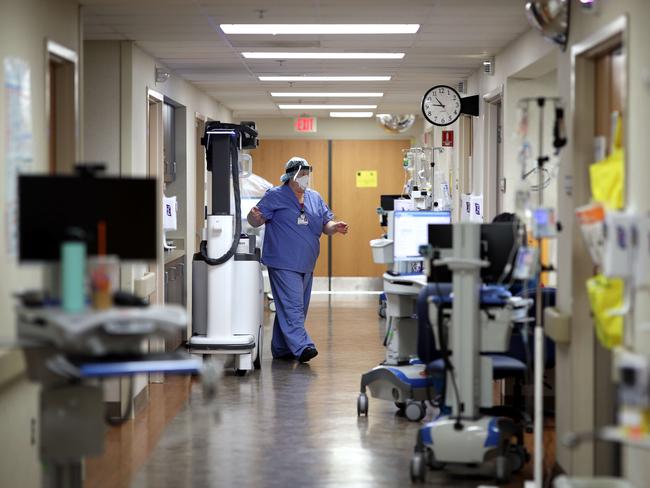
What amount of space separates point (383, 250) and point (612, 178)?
3.00m

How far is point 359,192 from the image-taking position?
54.9ft

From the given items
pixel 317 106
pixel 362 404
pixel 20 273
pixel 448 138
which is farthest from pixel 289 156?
pixel 20 273

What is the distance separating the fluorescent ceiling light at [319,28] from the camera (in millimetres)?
7199

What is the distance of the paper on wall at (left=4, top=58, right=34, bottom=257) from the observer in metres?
4.64

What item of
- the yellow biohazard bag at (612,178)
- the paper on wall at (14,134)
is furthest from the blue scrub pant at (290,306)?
the yellow biohazard bag at (612,178)

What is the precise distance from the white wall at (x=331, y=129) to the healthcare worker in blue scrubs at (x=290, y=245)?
744 cm

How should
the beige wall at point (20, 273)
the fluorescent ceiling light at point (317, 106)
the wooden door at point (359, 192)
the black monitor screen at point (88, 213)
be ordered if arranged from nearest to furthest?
1. the black monitor screen at point (88, 213)
2. the beige wall at point (20, 273)
3. the fluorescent ceiling light at point (317, 106)
4. the wooden door at point (359, 192)

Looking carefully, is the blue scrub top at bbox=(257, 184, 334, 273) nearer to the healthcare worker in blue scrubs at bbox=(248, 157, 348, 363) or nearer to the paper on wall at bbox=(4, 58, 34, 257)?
the healthcare worker in blue scrubs at bbox=(248, 157, 348, 363)

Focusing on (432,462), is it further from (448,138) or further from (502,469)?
(448,138)

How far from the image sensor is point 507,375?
5840mm

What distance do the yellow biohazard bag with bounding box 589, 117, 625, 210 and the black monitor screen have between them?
187 cm

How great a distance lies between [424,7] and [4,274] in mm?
3089

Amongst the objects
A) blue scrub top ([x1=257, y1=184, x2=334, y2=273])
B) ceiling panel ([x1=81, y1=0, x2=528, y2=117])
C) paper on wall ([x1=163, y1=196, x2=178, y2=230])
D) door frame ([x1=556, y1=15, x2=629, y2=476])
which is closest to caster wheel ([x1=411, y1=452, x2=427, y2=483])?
door frame ([x1=556, y1=15, x2=629, y2=476])

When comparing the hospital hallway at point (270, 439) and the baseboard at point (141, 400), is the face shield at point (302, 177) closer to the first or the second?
the hospital hallway at point (270, 439)
